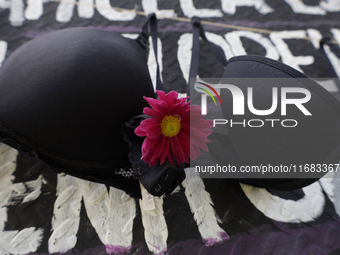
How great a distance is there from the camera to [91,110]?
45 cm

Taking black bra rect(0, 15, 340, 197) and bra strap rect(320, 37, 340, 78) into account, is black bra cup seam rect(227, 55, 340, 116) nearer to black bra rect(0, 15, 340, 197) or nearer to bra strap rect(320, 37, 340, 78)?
black bra rect(0, 15, 340, 197)

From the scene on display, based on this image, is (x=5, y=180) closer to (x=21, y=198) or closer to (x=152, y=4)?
(x=21, y=198)

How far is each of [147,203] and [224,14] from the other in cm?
84

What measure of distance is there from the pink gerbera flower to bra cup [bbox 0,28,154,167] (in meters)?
0.10

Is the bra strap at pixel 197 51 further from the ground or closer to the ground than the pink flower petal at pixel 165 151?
further from the ground

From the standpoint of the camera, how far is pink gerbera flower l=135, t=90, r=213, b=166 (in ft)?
1.29

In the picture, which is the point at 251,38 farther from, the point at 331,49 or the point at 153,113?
the point at 153,113

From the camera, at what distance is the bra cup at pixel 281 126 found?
1.36ft

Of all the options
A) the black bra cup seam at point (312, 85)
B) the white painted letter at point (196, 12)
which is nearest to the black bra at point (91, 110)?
the black bra cup seam at point (312, 85)

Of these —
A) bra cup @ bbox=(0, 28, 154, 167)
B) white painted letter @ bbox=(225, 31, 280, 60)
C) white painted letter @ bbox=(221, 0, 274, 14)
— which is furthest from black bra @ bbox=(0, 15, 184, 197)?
white painted letter @ bbox=(221, 0, 274, 14)

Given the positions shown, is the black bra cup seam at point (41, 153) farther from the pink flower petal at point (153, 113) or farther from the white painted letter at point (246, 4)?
the white painted letter at point (246, 4)

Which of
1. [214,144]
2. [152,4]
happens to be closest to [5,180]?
[214,144]

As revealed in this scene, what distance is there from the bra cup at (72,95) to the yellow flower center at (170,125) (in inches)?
4.0

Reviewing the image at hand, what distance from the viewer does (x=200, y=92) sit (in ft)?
2.49
